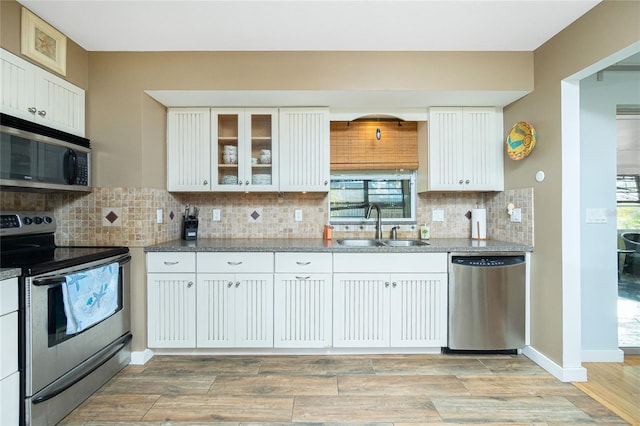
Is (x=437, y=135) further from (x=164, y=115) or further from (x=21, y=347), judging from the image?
(x=21, y=347)

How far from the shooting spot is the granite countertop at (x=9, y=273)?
1.55 m

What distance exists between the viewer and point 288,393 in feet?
6.91

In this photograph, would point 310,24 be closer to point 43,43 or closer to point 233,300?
point 43,43

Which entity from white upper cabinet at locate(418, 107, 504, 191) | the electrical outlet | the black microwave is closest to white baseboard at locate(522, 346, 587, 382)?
the electrical outlet

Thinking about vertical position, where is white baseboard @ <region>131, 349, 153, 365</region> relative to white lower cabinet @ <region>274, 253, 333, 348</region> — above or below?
below

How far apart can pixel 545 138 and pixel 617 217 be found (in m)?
0.95

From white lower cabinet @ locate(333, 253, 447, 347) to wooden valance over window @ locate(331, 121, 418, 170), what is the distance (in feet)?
3.62

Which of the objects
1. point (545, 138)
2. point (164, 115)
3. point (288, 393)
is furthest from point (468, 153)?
point (164, 115)

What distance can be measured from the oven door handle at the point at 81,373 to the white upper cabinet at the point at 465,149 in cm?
288

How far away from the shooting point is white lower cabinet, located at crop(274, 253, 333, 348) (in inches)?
102

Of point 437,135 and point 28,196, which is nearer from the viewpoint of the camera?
point 28,196

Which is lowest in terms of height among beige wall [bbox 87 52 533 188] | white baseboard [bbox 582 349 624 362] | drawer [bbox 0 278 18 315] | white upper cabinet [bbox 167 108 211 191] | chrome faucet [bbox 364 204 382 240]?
white baseboard [bbox 582 349 624 362]

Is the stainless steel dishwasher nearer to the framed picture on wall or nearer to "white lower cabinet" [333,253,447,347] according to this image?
"white lower cabinet" [333,253,447,347]

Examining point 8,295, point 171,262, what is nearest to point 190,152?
point 171,262
